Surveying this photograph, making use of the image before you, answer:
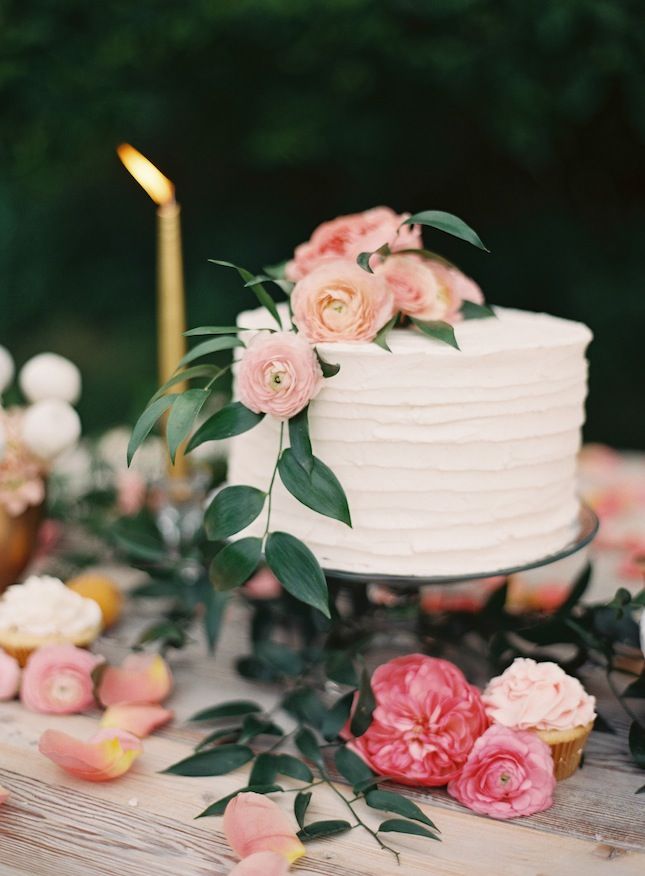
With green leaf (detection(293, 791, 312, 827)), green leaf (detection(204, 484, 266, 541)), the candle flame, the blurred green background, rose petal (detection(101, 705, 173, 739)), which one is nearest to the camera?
green leaf (detection(293, 791, 312, 827))

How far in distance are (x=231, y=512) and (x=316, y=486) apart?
0.10 m

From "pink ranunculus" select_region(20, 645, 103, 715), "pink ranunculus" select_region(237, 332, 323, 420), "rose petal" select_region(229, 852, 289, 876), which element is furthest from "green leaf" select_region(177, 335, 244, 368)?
"rose petal" select_region(229, 852, 289, 876)

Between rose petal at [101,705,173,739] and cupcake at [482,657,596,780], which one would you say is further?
rose petal at [101,705,173,739]

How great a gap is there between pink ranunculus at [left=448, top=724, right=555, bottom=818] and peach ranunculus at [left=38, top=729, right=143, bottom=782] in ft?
1.22

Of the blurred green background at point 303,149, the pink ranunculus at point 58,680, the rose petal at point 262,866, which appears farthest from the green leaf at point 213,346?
the blurred green background at point 303,149

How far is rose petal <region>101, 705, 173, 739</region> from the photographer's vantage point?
1.16 m

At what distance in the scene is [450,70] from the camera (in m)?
2.17

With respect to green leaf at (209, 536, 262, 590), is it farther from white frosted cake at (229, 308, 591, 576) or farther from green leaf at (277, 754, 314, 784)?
green leaf at (277, 754, 314, 784)

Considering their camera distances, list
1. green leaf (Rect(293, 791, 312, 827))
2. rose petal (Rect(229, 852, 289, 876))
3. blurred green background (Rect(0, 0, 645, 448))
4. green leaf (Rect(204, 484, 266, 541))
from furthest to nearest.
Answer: blurred green background (Rect(0, 0, 645, 448)) < green leaf (Rect(204, 484, 266, 541)) < green leaf (Rect(293, 791, 312, 827)) < rose petal (Rect(229, 852, 289, 876))

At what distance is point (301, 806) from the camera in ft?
3.19

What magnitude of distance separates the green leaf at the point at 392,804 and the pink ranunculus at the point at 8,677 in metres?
0.51

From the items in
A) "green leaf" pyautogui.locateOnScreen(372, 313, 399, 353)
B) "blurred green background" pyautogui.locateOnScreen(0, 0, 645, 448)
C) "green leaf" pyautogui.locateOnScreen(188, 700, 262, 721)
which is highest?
"blurred green background" pyautogui.locateOnScreen(0, 0, 645, 448)

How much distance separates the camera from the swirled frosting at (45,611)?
1.26 m

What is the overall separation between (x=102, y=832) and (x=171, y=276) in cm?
80
